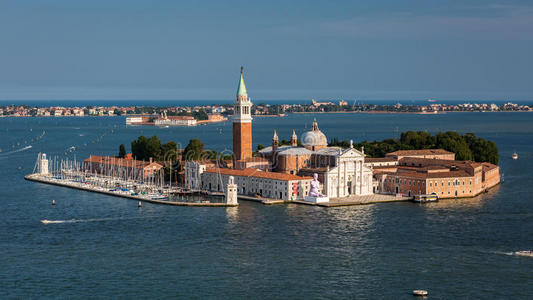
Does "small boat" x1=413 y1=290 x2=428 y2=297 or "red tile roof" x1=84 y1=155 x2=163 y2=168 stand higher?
"red tile roof" x1=84 y1=155 x2=163 y2=168

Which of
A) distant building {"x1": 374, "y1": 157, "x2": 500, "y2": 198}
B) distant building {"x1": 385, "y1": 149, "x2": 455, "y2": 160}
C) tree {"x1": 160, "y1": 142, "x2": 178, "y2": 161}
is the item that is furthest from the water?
tree {"x1": 160, "y1": 142, "x2": 178, "y2": 161}

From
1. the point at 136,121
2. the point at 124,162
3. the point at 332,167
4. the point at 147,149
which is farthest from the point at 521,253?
the point at 136,121

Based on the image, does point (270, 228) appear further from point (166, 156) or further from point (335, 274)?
point (166, 156)

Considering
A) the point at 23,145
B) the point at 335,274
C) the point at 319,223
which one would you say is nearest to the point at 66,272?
the point at 335,274

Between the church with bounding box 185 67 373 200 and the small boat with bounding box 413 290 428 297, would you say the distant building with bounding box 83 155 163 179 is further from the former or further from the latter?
the small boat with bounding box 413 290 428 297

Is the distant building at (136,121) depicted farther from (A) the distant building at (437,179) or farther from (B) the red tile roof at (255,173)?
(A) the distant building at (437,179)

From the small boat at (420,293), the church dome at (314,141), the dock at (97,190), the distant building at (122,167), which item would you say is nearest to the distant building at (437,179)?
the church dome at (314,141)
